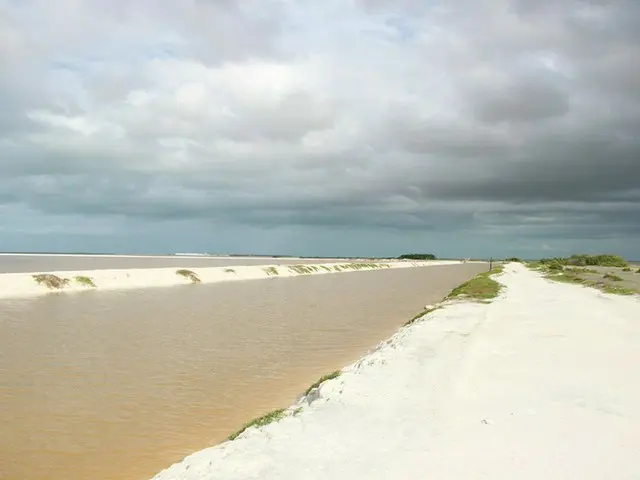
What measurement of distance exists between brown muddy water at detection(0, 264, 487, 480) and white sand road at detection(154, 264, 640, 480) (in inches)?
69.8

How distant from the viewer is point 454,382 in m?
12.0

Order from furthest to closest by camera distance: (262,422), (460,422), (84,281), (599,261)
→ (599,261)
(84,281)
(262,422)
(460,422)

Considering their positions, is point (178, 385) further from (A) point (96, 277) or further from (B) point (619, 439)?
(A) point (96, 277)

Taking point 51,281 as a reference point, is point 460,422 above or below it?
below

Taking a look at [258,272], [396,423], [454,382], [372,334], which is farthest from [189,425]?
[258,272]

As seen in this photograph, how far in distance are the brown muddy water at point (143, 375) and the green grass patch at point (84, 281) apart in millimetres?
14161

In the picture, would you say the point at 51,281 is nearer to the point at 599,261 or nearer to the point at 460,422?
the point at 460,422

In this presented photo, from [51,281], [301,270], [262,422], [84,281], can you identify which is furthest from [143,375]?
[301,270]

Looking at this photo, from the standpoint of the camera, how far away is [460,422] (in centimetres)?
906

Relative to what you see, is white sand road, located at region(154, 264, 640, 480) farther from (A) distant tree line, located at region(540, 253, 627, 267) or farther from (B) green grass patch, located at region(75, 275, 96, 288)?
(A) distant tree line, located at region(540, 253, 627, 267)

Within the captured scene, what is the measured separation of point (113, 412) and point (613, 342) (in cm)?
1610

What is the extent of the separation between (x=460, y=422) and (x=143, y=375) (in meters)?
8.87

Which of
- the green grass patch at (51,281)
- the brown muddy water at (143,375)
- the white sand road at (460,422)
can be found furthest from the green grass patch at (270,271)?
the white sand road at (460,422)

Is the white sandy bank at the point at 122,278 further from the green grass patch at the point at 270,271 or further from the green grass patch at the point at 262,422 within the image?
the green grass patch at the point at 262,422
